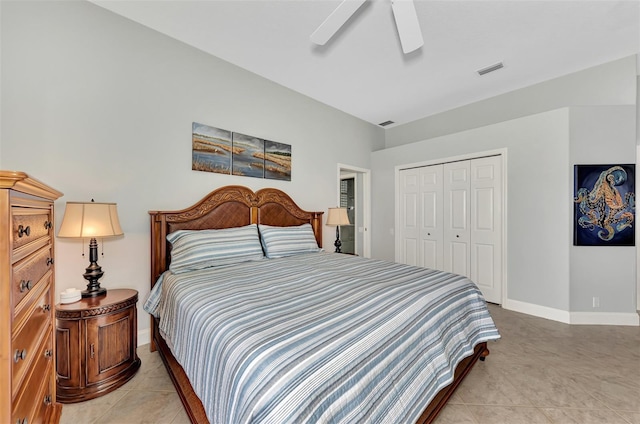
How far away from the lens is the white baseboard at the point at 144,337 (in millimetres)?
2529

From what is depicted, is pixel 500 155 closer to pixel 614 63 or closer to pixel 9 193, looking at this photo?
pixel 614 63

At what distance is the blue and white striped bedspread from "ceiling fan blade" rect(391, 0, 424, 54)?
1.84 metres

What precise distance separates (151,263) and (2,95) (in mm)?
1633

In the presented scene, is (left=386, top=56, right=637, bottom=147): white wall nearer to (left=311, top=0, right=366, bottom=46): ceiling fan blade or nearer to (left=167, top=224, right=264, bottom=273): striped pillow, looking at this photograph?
(left=311, top=0, right=366, bottom=46): ceiling fan blade

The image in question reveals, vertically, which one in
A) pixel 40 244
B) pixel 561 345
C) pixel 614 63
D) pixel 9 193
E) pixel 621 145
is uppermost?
pixel 614 63

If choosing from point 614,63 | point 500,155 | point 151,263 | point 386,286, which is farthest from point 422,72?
point 151,263

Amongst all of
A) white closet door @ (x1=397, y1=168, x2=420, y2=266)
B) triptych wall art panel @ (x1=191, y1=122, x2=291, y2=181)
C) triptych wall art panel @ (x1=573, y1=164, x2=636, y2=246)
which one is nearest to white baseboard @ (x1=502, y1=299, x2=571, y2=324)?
triptych wall art panel @ (x1=573, y1=164, x2=636, y2=246)

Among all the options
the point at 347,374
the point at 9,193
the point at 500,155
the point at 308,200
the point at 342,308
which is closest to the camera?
the point at 9,193

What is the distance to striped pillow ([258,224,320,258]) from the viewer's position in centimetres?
297

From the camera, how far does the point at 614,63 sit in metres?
3.16

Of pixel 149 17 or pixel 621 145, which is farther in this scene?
pixel 621 145

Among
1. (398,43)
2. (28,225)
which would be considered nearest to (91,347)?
(28,225)

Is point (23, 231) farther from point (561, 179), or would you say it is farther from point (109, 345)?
point (561, 179)

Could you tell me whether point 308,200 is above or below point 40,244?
above
